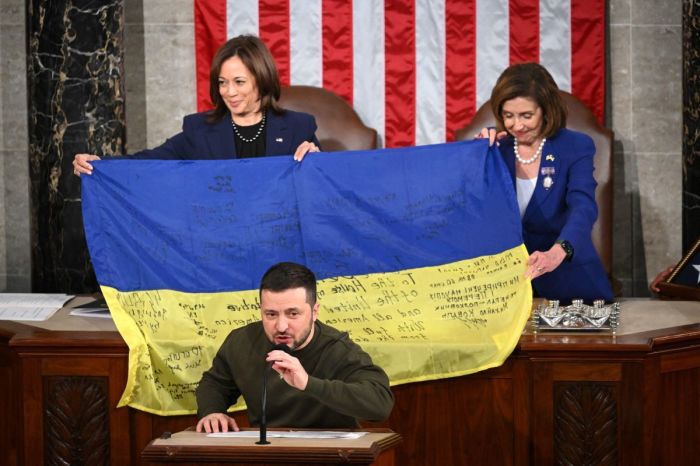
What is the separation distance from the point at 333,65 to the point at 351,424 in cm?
422

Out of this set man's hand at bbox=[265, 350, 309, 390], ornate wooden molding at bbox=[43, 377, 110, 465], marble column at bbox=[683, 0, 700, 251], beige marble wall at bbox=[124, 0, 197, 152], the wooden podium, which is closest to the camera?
the wooden podium

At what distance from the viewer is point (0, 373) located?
557 cm

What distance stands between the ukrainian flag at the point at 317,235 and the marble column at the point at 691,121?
239 centimetres

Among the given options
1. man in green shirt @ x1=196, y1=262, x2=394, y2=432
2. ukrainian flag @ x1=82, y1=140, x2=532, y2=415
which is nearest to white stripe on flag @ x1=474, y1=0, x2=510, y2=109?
ukrainian flag @ x1=82, y1=140, x2=532, y2=415

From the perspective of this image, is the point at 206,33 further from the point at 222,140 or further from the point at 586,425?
Result: the point at 586,425

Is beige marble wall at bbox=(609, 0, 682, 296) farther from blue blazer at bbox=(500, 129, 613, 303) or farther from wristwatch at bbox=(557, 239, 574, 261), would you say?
wristwatch at bbox=(557, 239, 574, 261)

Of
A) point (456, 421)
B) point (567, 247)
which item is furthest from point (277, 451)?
point (567, 247)

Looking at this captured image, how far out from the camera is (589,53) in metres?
7.91

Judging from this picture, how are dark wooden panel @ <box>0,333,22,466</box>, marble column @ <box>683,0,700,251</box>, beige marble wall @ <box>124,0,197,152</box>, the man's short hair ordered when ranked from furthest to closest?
beige marble wall @ <box>124,0,197,152</box>
marble column @ <box>683,0,700,251</box>
dark wooden panel @ <box>0,333,22,466</box>
the man's short hair

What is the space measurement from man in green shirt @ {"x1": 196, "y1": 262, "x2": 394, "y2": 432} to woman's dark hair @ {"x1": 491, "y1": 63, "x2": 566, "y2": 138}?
70.5 inches

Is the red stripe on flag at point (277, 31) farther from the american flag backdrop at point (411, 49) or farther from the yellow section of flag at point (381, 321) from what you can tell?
the yellow section of flag at point (381, 321)

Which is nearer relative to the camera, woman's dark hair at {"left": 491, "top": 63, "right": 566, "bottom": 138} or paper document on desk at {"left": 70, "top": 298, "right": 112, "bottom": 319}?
woman's dark hair at {"left": 491, "top": 63, "right": 566, "bottom": 138}

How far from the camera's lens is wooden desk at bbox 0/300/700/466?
16.5 feet

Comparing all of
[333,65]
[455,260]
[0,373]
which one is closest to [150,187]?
A: [0,373]
